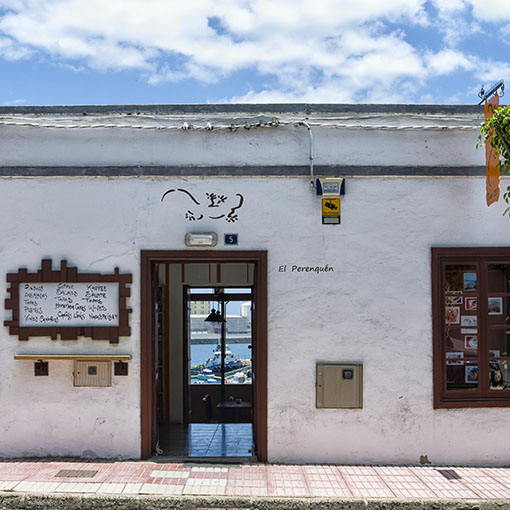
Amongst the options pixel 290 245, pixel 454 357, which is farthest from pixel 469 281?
pixel 290 245

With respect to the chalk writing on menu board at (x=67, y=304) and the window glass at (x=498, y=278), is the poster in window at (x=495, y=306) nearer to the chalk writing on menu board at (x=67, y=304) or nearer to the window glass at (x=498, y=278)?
the window glass at (x=498, y=278)

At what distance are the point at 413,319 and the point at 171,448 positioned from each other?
144 inches

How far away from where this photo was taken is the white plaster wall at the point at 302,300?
691 cm

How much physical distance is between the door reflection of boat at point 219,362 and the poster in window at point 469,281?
20.2 ft

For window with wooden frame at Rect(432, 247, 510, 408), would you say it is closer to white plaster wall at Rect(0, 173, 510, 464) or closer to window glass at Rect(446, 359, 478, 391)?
window glass at Rect(446, 359, 478, 391)

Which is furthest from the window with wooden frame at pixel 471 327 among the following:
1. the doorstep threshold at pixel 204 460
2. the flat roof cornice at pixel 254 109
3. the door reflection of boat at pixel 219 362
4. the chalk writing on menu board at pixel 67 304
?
the door reflection of boat at pixel 219 362

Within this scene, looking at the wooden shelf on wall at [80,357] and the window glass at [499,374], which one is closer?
the wooden shelf on wall at [80,357]

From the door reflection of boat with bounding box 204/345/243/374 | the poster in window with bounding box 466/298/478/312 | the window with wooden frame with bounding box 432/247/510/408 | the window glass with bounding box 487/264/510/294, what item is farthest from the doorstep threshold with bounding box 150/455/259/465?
the door reflection of boat with bounding box 204/345/243/374

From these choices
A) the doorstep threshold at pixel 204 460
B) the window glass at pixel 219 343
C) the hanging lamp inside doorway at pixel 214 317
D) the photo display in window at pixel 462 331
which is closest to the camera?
the doorstep threshold at pixel 204 460

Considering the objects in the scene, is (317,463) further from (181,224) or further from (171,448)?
(181,224)

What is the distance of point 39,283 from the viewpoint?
699 centimetres

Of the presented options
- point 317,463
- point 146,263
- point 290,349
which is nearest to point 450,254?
point 290,349

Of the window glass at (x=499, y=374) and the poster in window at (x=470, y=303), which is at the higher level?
the poster in window at (x=470, y=303)

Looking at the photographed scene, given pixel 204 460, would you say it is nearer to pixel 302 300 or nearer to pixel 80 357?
pixel 80 357
